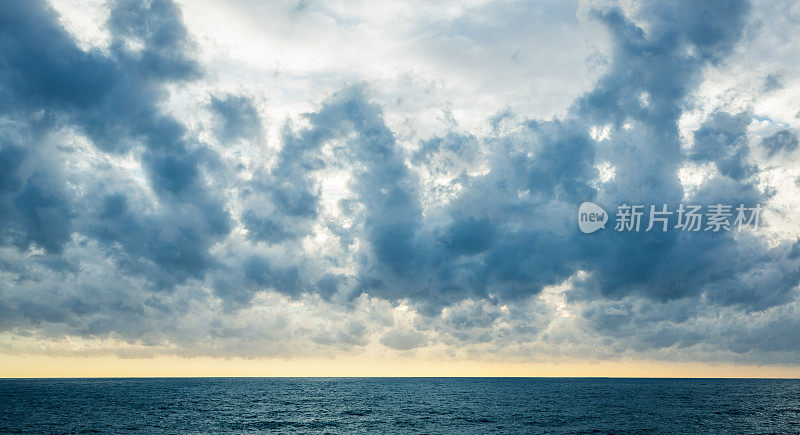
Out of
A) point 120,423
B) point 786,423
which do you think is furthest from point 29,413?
point 786,423

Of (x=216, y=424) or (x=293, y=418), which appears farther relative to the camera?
(x=293, y=418)

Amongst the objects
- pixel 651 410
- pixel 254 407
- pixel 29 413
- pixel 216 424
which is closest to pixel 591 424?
pixel 651 410

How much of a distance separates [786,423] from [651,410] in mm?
31481

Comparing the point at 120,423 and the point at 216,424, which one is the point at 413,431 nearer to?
the point at 216,424

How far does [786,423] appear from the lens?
9562 cm

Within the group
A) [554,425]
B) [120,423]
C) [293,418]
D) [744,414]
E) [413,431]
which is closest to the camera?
[413,431]

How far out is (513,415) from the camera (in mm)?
110250

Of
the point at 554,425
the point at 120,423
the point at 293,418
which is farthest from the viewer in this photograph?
the point at 293,418

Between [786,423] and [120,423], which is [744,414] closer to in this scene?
[786,423]

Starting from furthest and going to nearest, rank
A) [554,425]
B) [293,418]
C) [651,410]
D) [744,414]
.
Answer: [651,410], [744,414], [293,418], [554,425]

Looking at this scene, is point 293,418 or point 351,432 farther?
point 293,418

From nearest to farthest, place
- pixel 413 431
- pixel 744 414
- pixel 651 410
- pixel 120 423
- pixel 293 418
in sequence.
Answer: pixel 413 431
pixel 120 423
pixel 293 418
pixel 744 414
pixel 651 410

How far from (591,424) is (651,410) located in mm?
42511

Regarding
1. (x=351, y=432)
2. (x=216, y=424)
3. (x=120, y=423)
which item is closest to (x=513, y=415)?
(x=351, y=432)
